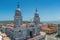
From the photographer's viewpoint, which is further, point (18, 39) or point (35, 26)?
point (35, 26)

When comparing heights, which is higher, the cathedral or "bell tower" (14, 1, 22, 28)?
"bell tower" (14, 1, 22, 28)

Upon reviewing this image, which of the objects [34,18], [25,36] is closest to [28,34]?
[25,36]

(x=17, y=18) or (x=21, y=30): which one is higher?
(x=17, y=18)

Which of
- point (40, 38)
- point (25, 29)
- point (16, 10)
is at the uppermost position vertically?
point (16, 10)

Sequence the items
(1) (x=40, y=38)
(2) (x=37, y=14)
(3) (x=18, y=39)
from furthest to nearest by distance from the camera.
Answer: (2) (x=37, y=14) < (1) (x=40, y=38) < (3) (x=18, y=39)

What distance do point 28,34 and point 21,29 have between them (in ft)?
9.21

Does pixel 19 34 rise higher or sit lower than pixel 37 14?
lower

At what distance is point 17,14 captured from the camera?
23.6 m

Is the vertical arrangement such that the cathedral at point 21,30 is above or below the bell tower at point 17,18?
below

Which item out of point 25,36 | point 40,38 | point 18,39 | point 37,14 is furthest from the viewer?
point 37,14

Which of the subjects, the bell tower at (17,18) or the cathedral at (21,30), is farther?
the bell tower at (17,18)

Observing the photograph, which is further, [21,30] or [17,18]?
[21,30]

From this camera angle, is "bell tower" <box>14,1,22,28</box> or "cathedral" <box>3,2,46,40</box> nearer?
"cathedral" <box>3,2,46,40</box>

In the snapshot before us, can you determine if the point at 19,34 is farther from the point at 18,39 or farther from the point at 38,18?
the point at 38,18
